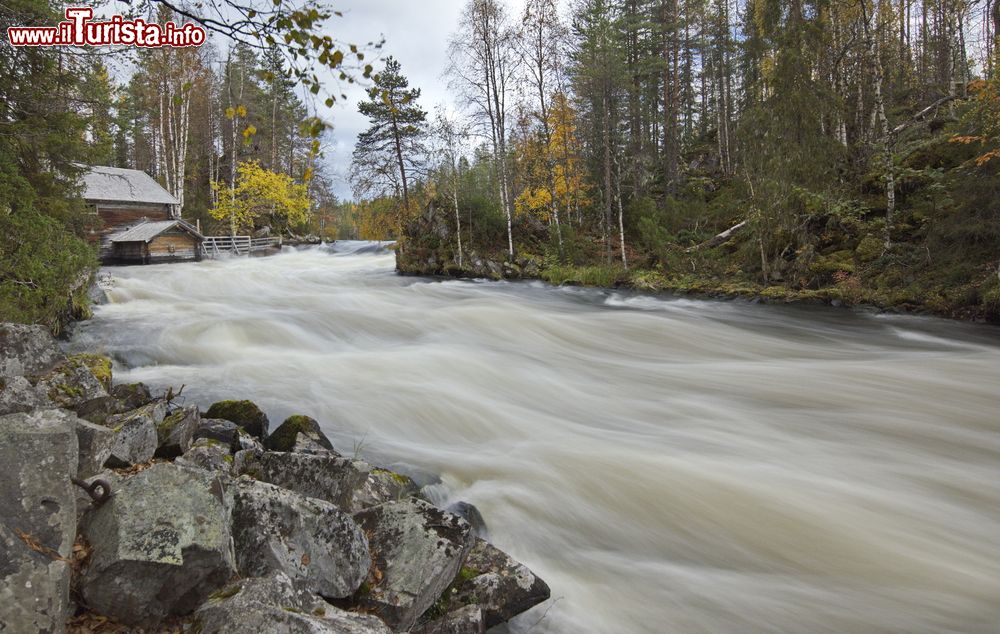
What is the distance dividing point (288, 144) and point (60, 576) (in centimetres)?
4558

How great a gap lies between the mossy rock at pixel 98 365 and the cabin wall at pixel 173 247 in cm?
2160

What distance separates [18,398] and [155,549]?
2.61 meters

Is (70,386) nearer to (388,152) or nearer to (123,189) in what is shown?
(388,152)

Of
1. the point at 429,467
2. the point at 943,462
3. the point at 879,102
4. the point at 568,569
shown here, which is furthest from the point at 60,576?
the point at 879,102

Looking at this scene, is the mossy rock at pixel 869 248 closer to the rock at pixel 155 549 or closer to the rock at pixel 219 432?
the rock at pixel 219 432

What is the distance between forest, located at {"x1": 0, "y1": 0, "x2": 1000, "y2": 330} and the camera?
8570 mm

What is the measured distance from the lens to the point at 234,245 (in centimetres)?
3120

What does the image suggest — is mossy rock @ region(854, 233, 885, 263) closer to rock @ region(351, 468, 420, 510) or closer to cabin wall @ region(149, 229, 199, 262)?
rock @ region(351, 468, 420, 510)

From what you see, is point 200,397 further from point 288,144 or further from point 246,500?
point 288,144

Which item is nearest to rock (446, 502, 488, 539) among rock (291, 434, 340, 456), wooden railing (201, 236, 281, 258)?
rock (291, 434, 340, 456)

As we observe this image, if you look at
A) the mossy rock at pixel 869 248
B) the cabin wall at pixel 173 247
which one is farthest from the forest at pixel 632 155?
the cabin wall at pixel 173 247

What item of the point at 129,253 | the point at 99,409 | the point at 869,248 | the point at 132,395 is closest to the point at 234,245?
the point at 129,253

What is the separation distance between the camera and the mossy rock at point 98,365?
6120 mm

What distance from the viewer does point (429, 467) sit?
5168 millimetres
